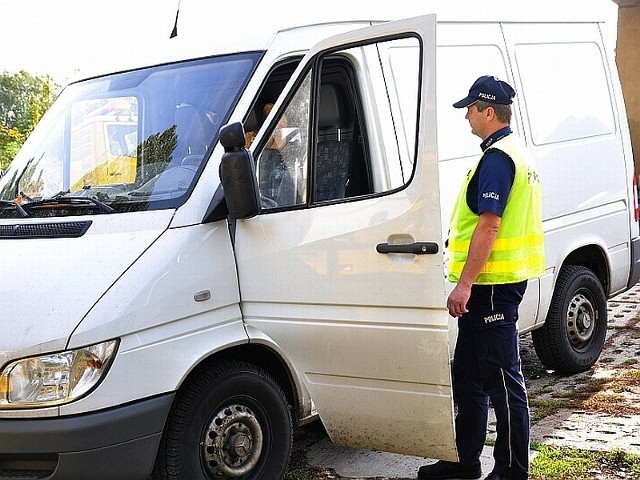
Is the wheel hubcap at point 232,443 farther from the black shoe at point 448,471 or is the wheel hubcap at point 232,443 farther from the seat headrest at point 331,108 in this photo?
the seat headrest at point 331,108

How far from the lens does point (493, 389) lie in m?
4.22

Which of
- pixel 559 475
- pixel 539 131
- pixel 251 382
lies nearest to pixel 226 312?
pixel 251 382

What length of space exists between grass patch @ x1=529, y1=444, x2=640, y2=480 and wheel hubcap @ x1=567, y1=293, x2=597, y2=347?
1.61m

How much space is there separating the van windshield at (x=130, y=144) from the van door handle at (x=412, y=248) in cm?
87

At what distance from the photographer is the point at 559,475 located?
448 centimetres

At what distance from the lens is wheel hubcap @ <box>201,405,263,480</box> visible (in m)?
3.91

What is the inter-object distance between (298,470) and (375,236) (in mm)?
1437

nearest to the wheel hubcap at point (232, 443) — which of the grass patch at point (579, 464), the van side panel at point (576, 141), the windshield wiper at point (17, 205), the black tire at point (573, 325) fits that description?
the windshield wiper at point (17, 205)

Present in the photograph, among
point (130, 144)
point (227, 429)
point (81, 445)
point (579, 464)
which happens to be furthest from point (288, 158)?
point (579, 464)

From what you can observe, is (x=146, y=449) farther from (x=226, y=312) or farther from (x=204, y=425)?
(x=226, y=312)

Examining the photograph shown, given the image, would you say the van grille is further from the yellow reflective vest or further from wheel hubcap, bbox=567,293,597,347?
wheel hubcap, bbox=567,293,597,347

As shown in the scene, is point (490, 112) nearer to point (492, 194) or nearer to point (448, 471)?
point (492, 194)

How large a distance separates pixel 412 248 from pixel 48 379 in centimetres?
155

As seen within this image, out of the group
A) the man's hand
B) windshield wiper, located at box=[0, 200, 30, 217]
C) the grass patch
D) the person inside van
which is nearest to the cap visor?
the person inside van
